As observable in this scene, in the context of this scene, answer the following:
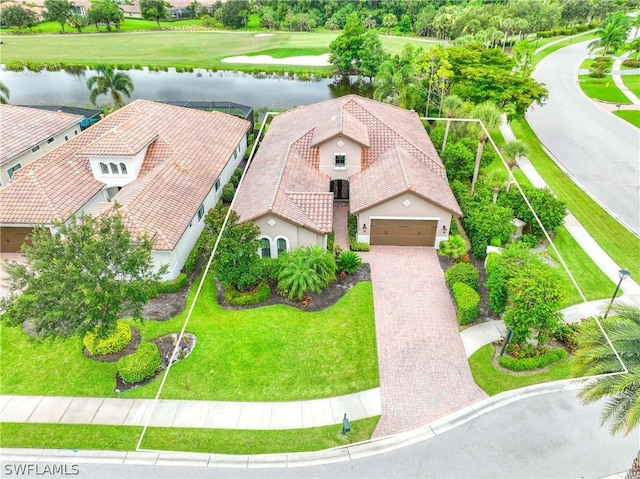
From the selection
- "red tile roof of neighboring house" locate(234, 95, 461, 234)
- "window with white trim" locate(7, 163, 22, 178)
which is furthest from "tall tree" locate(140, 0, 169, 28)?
"red tile roof of neighboring house" locate(234, 95, 461, 234)

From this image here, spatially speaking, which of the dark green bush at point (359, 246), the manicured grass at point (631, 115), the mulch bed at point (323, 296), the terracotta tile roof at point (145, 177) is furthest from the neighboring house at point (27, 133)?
the manicured grass at point (631, 115)

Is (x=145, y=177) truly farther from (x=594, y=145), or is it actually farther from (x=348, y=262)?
(x=594, y=145)

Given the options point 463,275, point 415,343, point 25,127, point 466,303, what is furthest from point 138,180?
point 466,303

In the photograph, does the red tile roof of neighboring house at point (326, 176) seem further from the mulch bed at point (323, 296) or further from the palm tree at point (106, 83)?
the palm tree at point (106, 83)

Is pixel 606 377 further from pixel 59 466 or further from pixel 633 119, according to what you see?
pixel 633 119

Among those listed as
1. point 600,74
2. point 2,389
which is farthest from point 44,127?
point 600,74

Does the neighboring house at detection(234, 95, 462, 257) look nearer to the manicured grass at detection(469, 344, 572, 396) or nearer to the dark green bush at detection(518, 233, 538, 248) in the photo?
the dark green bush at detection(518, 233, 538, 248)

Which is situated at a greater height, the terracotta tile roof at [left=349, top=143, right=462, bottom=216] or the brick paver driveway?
the terracotta tile roof at [left=349, top=143, right=462, bottom=216]
